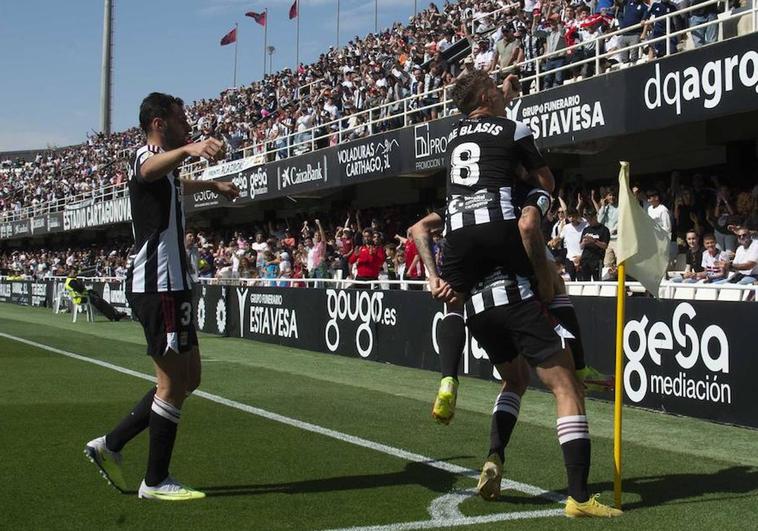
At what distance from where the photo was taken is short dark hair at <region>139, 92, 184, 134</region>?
5664mm

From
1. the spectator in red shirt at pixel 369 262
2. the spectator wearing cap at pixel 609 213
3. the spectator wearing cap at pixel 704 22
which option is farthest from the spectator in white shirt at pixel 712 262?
the spectator in red shirt at pixel 369 262

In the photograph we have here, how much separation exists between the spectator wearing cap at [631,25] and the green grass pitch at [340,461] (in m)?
5.92

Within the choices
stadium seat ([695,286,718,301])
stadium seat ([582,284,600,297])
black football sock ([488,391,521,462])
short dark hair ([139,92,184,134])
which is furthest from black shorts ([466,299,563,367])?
stadium seat ([582,284,600,297])

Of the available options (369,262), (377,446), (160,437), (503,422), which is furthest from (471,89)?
(369,262)

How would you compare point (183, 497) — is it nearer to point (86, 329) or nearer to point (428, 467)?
point (428, 467)

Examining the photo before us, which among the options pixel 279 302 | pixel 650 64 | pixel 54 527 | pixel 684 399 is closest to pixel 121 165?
pixel 279 302

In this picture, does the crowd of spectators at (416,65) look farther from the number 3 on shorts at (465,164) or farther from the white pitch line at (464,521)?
the white pitch line at (464,521)

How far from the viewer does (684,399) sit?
986cm

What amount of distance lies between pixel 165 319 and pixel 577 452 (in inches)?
95.1

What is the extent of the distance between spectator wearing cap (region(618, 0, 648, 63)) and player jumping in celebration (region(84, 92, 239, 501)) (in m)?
10.6

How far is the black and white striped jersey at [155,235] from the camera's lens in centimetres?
561

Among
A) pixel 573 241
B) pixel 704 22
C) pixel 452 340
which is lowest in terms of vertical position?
pixel 452 340

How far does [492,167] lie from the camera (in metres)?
5.22

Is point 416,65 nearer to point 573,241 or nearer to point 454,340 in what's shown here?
point 573,241
